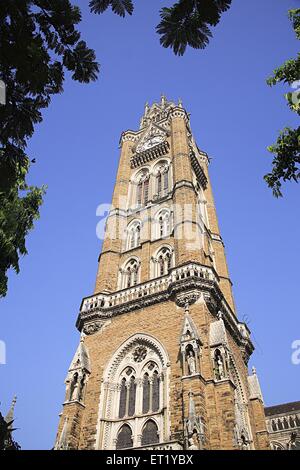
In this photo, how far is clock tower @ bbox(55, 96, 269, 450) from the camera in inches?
590

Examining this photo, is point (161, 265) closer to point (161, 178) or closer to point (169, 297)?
point (169, 297)

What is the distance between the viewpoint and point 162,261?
23.1m

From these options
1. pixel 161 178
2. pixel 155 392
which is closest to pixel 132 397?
pixel 155 392

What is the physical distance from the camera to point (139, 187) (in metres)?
30.3

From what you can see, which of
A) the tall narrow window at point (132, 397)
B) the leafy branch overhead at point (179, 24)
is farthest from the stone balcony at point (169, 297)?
the leafy branch overhead at point (179, 24)

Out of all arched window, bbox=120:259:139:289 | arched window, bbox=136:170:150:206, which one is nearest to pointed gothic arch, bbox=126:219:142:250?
arched window, bbox=120:259:139:289

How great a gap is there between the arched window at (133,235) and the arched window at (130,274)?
1496 millimetres

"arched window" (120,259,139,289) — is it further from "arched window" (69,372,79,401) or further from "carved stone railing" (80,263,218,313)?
"arched window" (69,372,79,401)

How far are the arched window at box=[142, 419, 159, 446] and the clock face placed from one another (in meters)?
22.6

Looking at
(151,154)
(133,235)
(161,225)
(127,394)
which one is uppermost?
(151,154)

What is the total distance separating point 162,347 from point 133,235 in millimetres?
10242

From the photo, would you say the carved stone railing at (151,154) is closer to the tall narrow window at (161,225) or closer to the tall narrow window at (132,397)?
the tall narrow window at (161,225)

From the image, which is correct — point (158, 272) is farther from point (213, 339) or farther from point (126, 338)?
point (213, 339)
